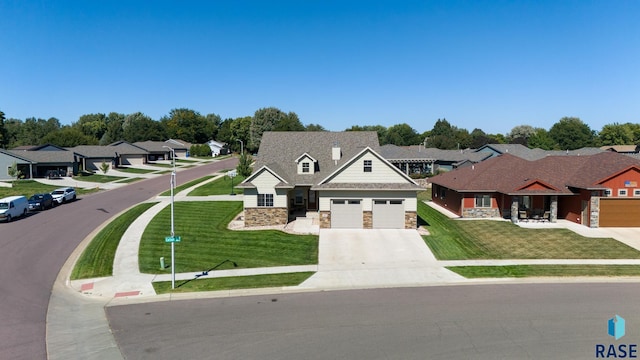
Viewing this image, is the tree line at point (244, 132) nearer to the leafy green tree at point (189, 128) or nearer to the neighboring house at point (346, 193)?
the leafy green tree at point (189, 128)

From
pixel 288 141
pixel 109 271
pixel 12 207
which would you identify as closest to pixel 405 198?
pixel 288 141

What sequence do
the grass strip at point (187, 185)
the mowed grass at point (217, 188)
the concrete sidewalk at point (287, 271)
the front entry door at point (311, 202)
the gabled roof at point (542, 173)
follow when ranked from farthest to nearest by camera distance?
1. the grass strip at point (187, 185)
2. the mowed grass at point (217, 188)
3. the front entry door at point (311, 202)
4. the gabled roof at point (542, 173)
5. the concrete sidewalk at point (287, 271)

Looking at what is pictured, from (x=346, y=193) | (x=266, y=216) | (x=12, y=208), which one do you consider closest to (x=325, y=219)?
(x=346, y=193)

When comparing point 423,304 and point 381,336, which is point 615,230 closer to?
point 423,304

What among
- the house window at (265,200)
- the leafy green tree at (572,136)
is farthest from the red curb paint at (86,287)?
the leafy green tree at (572,136)

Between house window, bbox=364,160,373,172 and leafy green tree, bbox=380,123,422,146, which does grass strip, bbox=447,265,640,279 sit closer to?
house window, bbox=364,160,373,172

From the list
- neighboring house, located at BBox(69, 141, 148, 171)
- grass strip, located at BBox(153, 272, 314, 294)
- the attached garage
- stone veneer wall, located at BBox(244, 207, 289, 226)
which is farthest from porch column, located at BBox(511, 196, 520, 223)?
neighboring house, located at BBox(69, 141, 148, 171)
